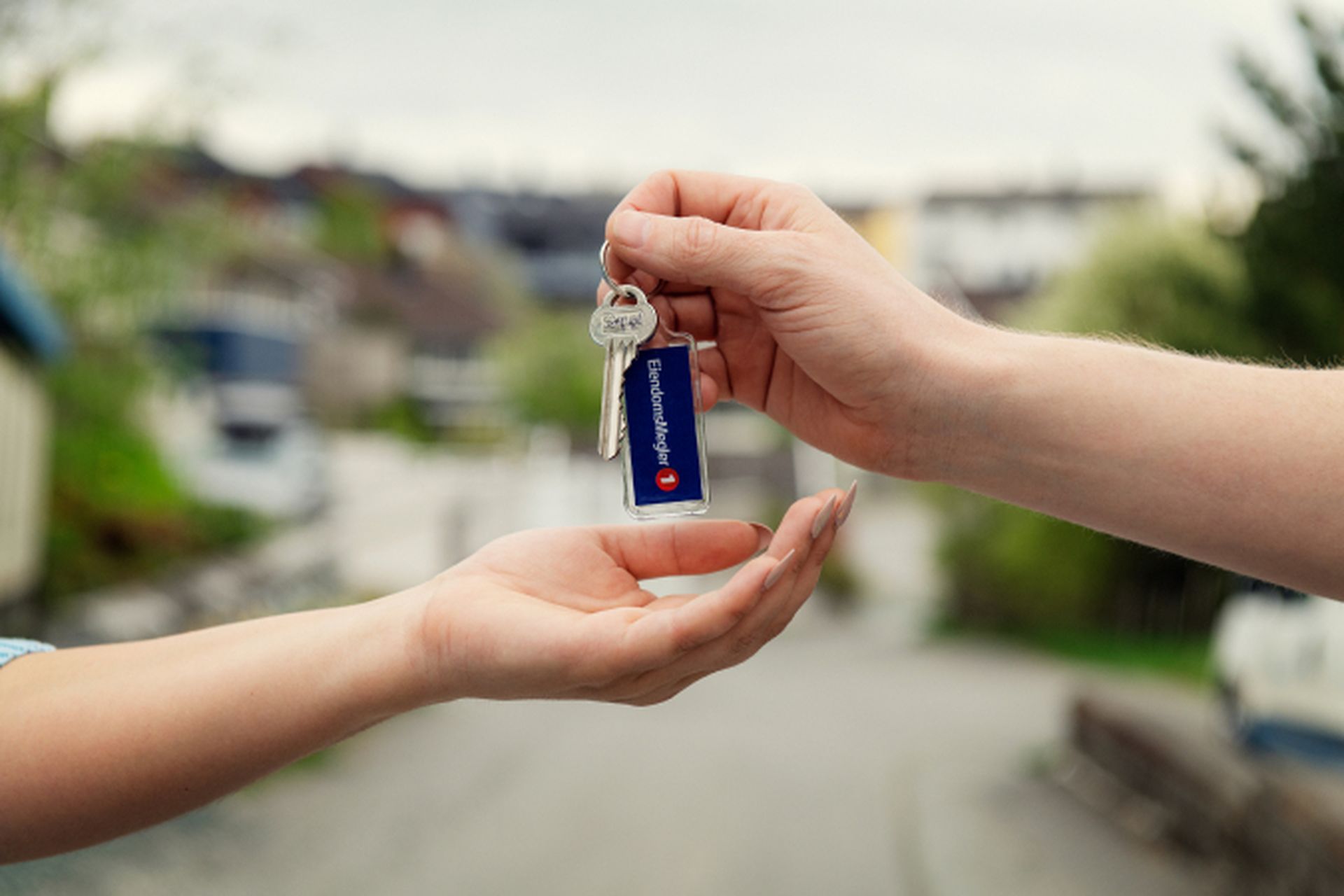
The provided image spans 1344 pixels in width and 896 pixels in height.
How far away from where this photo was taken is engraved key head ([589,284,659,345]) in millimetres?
1566

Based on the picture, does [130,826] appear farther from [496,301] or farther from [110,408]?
[496,301]

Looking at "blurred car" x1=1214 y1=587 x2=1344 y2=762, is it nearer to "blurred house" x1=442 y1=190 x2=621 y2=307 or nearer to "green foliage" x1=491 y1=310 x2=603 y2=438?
"green foliage" x1=491 y1=310 x2=603 y2=438

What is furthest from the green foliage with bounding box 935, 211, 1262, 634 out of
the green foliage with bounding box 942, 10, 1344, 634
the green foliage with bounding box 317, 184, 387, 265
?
the green foliage with bounding box 317, 184, 387, 265

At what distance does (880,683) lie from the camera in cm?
1030

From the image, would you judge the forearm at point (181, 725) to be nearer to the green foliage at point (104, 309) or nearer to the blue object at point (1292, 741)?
the blue object at point (1292, 741)

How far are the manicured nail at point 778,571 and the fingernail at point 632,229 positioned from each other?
0.50 m

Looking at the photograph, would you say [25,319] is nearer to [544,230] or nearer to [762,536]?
[762,536]

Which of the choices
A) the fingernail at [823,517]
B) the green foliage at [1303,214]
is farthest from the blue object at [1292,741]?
the fingernail at [823,517]

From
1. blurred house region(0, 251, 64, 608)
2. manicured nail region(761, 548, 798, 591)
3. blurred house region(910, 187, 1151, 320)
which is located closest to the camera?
manicured nail region(761, 548, 798, 591)

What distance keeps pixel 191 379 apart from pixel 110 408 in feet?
5.14

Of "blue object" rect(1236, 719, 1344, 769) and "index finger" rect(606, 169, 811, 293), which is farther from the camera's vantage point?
"blue object" rect(1236, 719, 1344, 769)

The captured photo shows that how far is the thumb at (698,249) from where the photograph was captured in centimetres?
143

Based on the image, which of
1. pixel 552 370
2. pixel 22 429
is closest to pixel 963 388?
pixel 22 429

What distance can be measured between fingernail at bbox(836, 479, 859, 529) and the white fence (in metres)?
7.68
